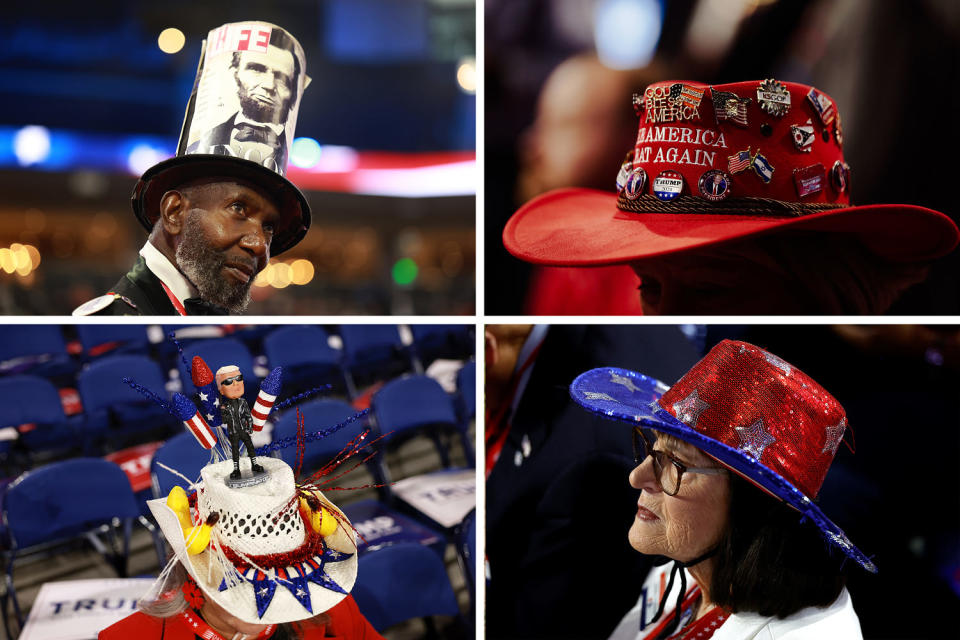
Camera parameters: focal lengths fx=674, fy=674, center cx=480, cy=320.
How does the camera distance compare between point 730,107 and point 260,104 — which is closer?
point 730,107

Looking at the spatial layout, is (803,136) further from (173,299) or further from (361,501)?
(361,501)

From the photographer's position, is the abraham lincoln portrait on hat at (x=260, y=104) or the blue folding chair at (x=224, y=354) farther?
the blue folding chair at (x=224, y=354)

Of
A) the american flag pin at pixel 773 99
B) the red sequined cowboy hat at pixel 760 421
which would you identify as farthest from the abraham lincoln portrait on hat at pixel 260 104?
the american flag pin at pixel 773 99

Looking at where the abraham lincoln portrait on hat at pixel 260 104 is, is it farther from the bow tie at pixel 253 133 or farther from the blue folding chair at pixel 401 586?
the blue folding chair at pixel 401 586

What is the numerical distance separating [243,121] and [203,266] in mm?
360

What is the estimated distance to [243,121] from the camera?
1.55 metres

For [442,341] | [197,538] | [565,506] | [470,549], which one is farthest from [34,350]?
[565,506]

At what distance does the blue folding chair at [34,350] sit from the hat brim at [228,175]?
1.71 ft

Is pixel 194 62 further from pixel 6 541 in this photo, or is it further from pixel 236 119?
pixel 6 541

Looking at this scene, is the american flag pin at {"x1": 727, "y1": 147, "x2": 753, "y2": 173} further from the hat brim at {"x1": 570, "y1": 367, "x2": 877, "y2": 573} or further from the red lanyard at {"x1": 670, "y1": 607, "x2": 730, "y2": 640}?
the red lanyard at {"x1": 670, "y1": 607, "x2": 730, "y2": 640}

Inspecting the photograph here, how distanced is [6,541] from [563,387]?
5.85 feet

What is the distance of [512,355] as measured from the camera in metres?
2.02

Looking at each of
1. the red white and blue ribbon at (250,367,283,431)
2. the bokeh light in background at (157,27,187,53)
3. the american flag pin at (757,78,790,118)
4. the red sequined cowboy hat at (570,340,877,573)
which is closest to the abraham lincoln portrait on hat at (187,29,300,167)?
the bokeh light in background at (157,27,187,53)

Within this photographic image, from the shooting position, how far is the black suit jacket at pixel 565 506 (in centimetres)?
A: 197
